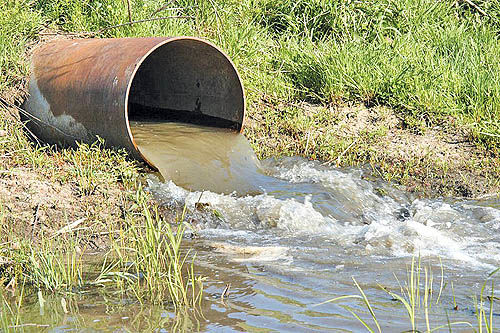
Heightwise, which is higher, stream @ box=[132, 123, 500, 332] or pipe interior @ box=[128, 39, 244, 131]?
pipe interior @ box=[128, 39, 244, 131]

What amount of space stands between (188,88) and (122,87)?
149cm

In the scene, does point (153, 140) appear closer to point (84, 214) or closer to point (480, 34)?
point (84, 214)

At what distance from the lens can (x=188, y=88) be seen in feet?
21.9

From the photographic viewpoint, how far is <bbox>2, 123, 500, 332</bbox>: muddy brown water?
9.71ft

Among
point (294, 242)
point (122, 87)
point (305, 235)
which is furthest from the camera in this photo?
point (122, 87)

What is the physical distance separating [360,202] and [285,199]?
0.65 meters

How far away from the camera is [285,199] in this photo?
5176 mm

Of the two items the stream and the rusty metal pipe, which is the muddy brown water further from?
the rusty metal pipe

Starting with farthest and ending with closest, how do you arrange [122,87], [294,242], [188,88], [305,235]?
[188,88] → [122,87] → [305,235] → [294,242]

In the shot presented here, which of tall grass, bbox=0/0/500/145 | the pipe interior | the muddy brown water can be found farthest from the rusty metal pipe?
tall grass, bbox=0/0/500/145

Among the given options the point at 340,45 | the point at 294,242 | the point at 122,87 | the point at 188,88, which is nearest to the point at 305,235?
the point at 294,242

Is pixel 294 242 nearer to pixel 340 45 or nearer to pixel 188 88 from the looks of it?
pixel 188 88

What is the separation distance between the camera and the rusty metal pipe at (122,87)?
535 cm

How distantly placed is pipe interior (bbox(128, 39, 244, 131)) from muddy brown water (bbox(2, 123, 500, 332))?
218mm
